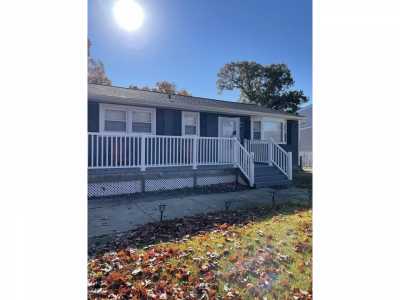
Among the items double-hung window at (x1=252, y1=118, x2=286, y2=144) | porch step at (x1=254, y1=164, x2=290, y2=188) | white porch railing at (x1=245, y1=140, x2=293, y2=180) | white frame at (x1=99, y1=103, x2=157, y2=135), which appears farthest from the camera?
double-hung window at (x1=252, y1=118, x2=286, y2=144)

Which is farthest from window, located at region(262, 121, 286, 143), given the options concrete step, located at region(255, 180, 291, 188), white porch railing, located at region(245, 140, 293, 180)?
concrete step, located at region(255, 180, 291, 188)

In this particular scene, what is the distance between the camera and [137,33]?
→ 7.42 feet

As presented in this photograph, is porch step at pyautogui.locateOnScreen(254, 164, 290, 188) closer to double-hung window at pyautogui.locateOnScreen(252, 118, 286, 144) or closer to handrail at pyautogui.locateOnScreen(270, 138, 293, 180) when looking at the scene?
handrail at pyautogui.locateOnScreen(270, 138, 293, 180)

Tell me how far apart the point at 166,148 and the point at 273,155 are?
3496mm

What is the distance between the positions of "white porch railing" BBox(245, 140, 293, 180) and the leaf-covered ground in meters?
3.95

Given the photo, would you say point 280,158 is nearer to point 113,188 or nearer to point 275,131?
point 275,131

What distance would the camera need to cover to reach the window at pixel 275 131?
8.77 metres

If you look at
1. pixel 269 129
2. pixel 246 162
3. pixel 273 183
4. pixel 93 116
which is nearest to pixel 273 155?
pixel 273 183

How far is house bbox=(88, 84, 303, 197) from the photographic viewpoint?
5.17 meters

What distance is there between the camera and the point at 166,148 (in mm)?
5812
